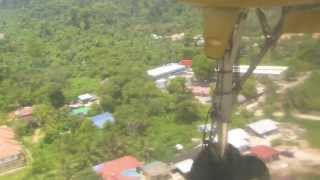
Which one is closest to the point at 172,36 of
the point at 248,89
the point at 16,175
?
Answer: the point at 16,175

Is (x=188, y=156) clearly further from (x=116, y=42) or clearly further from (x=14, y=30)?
(x=14, y=30)

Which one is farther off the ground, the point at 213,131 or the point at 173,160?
the point at 213,131

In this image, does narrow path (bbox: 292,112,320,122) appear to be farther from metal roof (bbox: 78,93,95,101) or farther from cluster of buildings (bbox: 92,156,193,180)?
metal roof (bbox: 78,93,95,101)

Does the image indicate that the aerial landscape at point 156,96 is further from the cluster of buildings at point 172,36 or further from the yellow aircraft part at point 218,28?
the cluster of buildings at point 172,36

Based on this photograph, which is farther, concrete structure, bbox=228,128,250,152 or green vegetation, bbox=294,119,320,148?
concrete structure, bbox=228,128,250,152

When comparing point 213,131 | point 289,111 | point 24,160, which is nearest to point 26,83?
point 24,160

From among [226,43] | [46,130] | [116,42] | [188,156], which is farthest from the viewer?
[116,42]

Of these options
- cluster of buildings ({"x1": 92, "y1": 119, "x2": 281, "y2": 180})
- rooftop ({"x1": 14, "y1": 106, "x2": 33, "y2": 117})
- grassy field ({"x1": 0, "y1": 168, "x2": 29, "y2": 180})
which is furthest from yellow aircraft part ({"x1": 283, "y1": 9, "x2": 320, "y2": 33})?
rooftop ({"x1": 14, "y1": 106, "x2": 33, "y2": 117})

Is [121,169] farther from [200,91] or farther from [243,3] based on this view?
[243,3]
